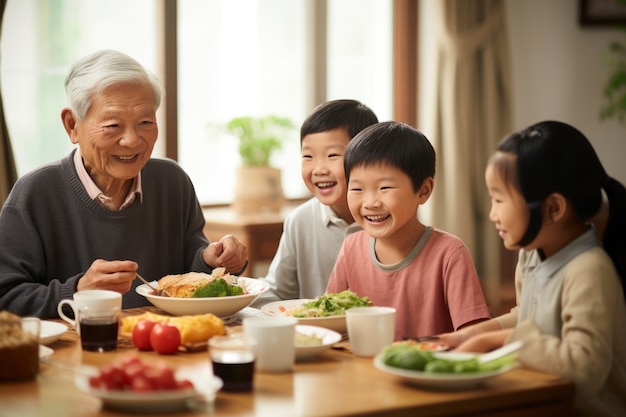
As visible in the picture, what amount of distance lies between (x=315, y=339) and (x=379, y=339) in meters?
0.13

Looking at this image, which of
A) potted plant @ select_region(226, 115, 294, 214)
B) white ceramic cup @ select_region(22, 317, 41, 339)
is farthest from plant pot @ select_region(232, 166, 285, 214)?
white ceramic cup @ select_region(22, 317, 41, 339)

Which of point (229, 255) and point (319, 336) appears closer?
point (319, 336)

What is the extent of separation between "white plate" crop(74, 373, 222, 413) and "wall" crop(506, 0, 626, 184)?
459 centimetres

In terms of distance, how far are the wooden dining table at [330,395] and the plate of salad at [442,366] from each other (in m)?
0.02

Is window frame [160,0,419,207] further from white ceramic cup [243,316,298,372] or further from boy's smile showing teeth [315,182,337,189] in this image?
white ceramic cup [243,316,298,372]

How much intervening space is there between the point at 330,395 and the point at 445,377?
8.0 inches

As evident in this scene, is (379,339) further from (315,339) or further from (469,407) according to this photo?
(469,407)

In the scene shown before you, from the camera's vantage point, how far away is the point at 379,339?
1943 mm

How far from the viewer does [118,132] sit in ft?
8.70

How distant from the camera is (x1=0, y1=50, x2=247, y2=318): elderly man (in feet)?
8.48

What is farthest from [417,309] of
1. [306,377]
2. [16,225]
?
[16,225]

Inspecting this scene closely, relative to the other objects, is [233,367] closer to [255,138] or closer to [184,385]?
[184,385]

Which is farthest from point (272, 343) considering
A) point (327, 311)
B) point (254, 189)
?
point (254, 189)

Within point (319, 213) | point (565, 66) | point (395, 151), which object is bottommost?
point (319, 213)
